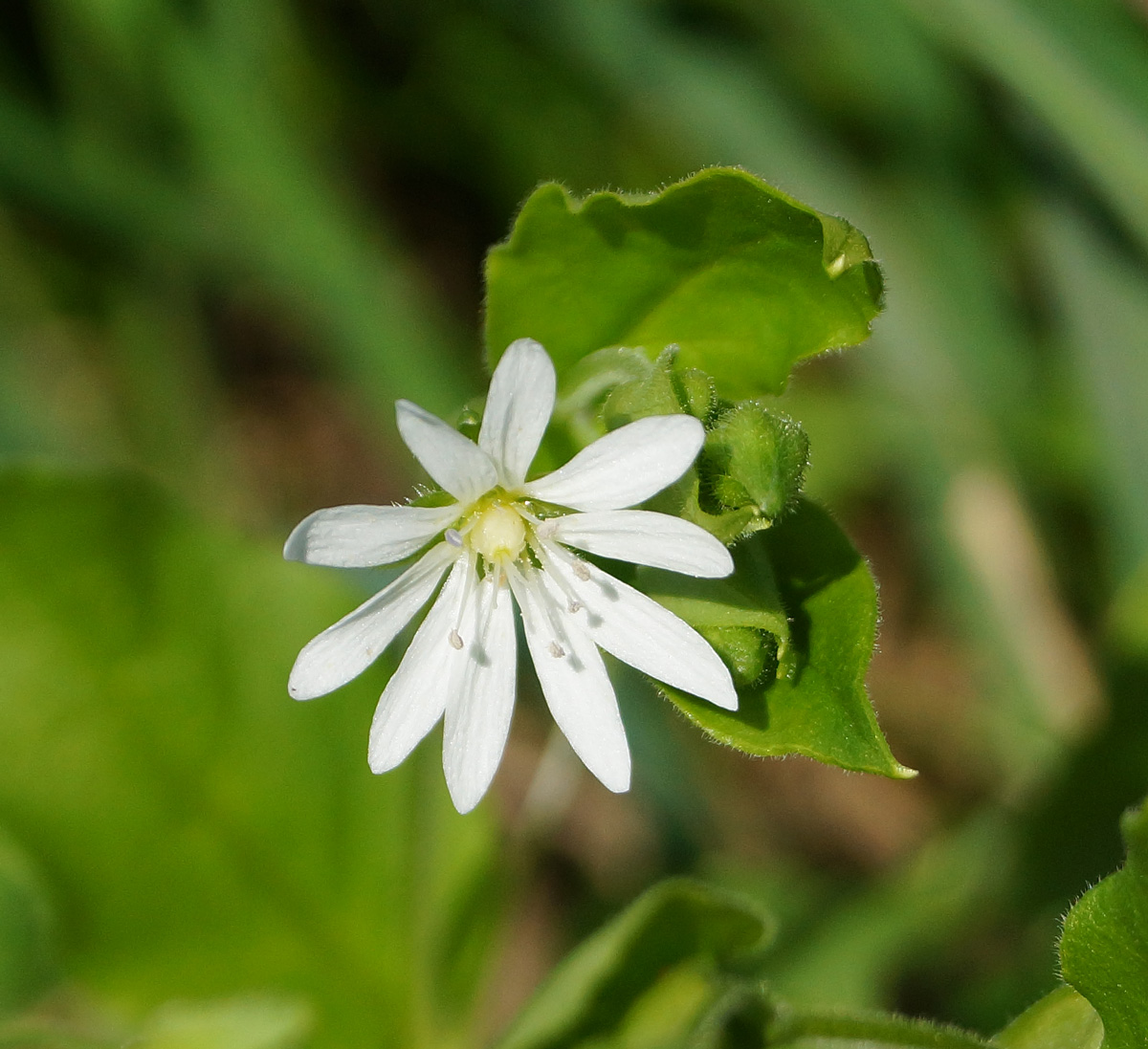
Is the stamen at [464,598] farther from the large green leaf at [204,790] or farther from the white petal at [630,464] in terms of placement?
the large green leaf at [204,790]

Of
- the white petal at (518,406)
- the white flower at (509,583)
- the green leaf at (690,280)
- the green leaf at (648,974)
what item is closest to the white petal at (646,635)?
the white flower at (509,583)

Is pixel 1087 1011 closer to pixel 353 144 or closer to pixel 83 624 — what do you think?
pixel 83 624

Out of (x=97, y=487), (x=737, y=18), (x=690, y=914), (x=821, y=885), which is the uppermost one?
(x=737, y=18)

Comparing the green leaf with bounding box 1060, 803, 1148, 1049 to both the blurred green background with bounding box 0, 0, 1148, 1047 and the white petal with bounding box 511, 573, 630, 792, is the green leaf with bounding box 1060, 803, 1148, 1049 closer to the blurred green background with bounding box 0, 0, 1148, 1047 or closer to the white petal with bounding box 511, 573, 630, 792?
the white petal with bounding box 511, 573, 630, 792

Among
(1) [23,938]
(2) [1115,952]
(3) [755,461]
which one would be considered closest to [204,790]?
(1) [23,938]

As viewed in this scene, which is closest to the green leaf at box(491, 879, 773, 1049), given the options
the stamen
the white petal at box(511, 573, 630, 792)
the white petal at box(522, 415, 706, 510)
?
the white petal at box(511, 573, 630, 792)

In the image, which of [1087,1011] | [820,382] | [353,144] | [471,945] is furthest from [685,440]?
[353,144]
